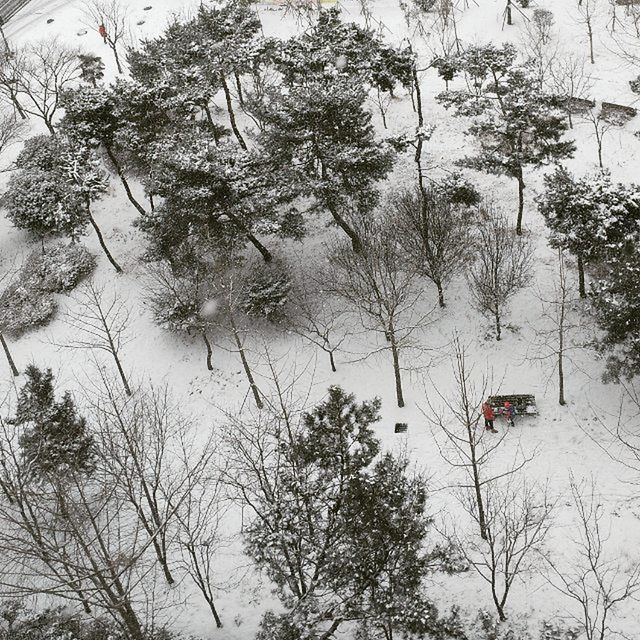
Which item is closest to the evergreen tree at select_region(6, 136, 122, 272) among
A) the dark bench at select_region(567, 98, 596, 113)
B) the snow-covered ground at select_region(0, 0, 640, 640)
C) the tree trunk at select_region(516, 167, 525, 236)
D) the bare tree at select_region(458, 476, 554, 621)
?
the snow-covered ground at select_region(0, 0, 640, 640)

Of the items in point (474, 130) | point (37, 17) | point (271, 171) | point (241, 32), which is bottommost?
point (271, 171)

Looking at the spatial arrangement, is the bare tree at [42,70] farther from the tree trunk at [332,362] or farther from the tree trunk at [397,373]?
the tree trunk at [397,373]

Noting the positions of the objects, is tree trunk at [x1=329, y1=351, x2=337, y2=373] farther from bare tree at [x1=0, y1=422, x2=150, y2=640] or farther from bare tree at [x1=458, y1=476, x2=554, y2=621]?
bare tree at [x1=0, y1=422, x2=150, y2=640]

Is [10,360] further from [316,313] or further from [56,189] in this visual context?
[316,313]

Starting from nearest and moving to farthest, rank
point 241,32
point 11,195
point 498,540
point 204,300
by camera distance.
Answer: point 498,540 < point 204,300 < point 241,32 < point 11,195

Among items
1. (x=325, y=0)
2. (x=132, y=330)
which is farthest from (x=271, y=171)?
(x=325, y=0)

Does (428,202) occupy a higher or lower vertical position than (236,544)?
higher

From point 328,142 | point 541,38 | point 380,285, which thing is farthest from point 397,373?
point 541,38

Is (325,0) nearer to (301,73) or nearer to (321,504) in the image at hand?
(301,73)
